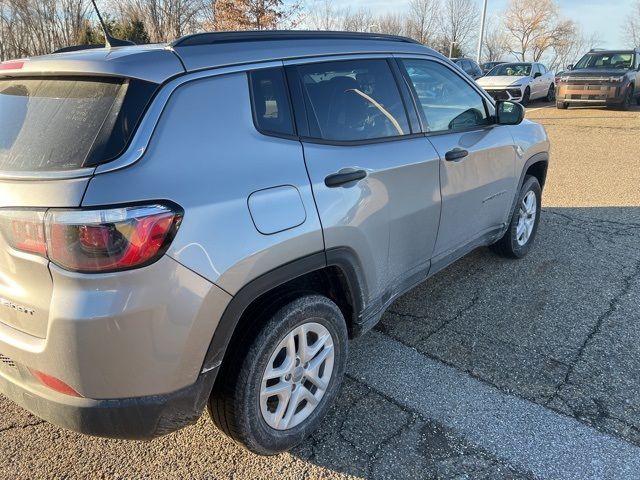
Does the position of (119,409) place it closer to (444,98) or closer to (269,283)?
(269,283)

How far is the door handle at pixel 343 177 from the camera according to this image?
2305 mm

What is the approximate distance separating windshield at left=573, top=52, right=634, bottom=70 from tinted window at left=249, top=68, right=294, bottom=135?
16.8 m

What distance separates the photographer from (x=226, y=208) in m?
1.88

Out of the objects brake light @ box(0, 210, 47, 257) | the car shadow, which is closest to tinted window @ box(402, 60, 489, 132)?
the car shadow

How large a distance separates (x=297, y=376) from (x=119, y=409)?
2.69ft

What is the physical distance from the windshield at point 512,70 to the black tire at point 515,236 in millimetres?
15654

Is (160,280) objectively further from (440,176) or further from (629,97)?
(629,97)

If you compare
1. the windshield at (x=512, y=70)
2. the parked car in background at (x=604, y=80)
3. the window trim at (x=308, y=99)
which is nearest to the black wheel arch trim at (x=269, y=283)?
the window trim at (x=308, y=99)

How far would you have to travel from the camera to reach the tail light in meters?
1.66

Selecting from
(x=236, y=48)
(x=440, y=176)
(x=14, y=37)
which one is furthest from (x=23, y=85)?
(x=14, y=37)

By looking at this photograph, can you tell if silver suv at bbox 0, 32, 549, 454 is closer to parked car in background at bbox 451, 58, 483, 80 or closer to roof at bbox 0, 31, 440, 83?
roof at bbox 0, 31, 440, 83

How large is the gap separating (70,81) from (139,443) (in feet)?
5.50

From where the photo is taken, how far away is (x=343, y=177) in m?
2.37

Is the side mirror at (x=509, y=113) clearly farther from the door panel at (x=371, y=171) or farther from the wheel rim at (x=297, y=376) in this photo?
the wheel rim at (x=297, y=376)
